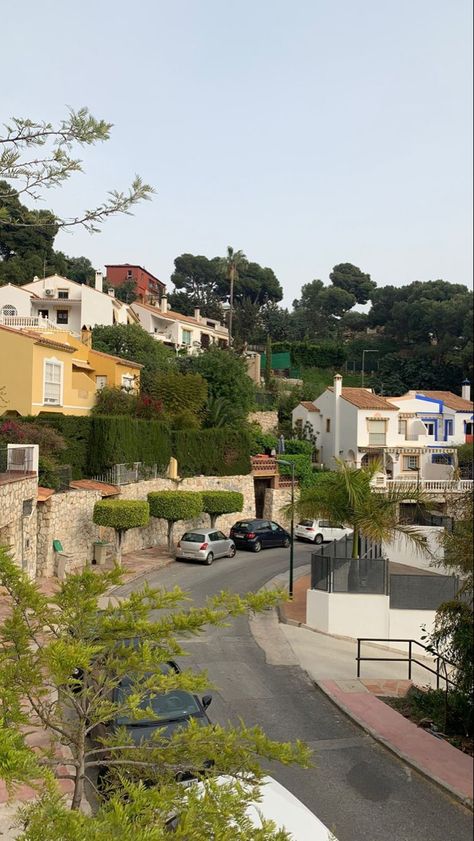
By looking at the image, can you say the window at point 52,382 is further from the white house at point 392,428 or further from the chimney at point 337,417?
the chimney at point 337,417

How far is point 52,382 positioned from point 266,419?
19843 millimetres

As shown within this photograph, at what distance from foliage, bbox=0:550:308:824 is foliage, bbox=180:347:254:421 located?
30.9 metres

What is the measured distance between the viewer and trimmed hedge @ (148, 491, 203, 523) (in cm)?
2411

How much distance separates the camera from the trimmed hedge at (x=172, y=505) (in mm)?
24109

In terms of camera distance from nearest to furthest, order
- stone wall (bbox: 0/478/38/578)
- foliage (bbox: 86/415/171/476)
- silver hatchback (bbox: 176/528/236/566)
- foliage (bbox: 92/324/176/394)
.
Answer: stone wall (bbox: 0/478/38/578) → silver hatchback (bbox: 176/528/236/566) → foliage (bbox: 86/415/171/476) → foliage (bbox: 92/324/176/394)

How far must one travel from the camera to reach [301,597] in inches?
747

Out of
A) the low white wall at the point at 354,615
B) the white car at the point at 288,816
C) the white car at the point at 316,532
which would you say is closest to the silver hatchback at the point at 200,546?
the white car at the point at 316,532

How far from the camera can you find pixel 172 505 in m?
24.1

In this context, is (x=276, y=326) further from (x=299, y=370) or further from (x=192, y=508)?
(x=192, y=508)

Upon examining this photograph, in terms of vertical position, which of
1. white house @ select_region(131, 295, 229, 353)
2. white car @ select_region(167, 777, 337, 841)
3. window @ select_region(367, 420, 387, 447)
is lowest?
white car @ select_region(167, 777, 337, 841)

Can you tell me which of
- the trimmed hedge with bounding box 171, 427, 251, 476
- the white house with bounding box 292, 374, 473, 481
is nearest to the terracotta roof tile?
the white house with bounding box 292, 374, 473, 481

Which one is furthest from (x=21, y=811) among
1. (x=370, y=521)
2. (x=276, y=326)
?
(x=276, y=326)

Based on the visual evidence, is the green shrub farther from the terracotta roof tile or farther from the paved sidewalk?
the terracotta roof tile

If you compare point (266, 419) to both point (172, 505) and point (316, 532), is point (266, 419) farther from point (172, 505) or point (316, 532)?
point (172, 505)
